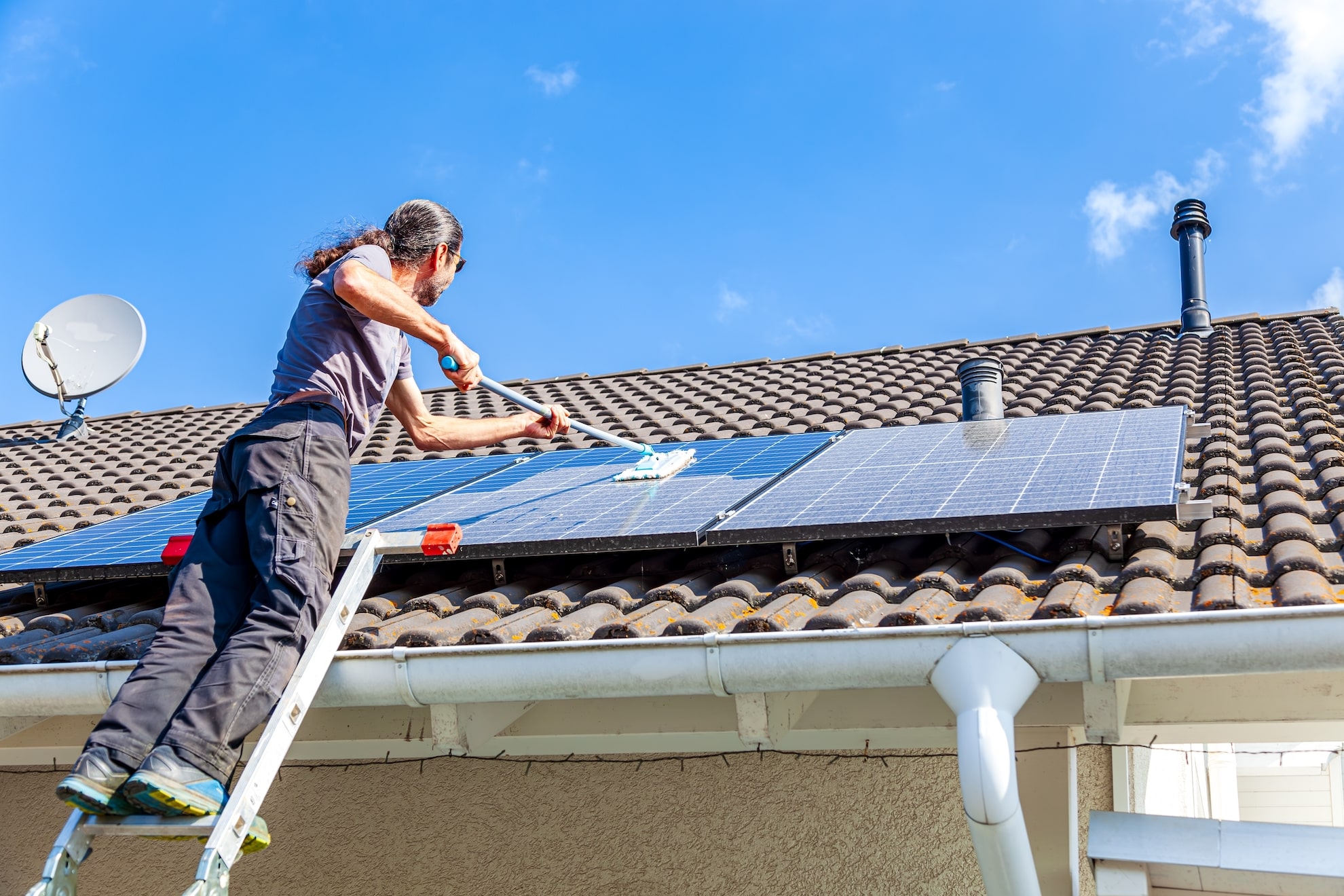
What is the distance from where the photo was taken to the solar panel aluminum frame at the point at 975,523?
397 centimetres

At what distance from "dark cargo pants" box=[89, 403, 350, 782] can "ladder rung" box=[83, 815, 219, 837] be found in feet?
0.47

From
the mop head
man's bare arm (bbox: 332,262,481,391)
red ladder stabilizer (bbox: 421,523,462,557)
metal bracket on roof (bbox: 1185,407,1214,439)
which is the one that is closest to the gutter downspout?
red ladder stabilizer (bbox: 421,523,462,557)

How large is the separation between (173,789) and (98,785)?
22 centimetres

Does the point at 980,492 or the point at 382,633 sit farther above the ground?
the point at 980,492

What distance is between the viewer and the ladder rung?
3012 millimetres

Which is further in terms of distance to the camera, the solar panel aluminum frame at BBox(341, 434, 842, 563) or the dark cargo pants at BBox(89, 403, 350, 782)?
the solar panel aluminum frame at BBox(341, 434, 842, 563)

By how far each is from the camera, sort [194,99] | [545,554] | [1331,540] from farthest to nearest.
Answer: [194,99]
[545,554]
[1331,540]

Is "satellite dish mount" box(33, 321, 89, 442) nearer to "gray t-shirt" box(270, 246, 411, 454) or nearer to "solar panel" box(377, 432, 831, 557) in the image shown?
"solar panel" box(377, 432, 831, 557)

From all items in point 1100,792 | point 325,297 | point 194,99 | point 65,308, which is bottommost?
point 1100,792

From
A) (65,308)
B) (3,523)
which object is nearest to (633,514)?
(3,523)

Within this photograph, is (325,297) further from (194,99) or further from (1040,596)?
(194,99)

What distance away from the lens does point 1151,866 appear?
13.0 feet

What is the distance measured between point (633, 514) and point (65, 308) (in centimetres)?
864

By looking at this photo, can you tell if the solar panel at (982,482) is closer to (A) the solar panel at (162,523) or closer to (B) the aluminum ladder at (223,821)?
(B) the aluminum ladder at (223,821)
